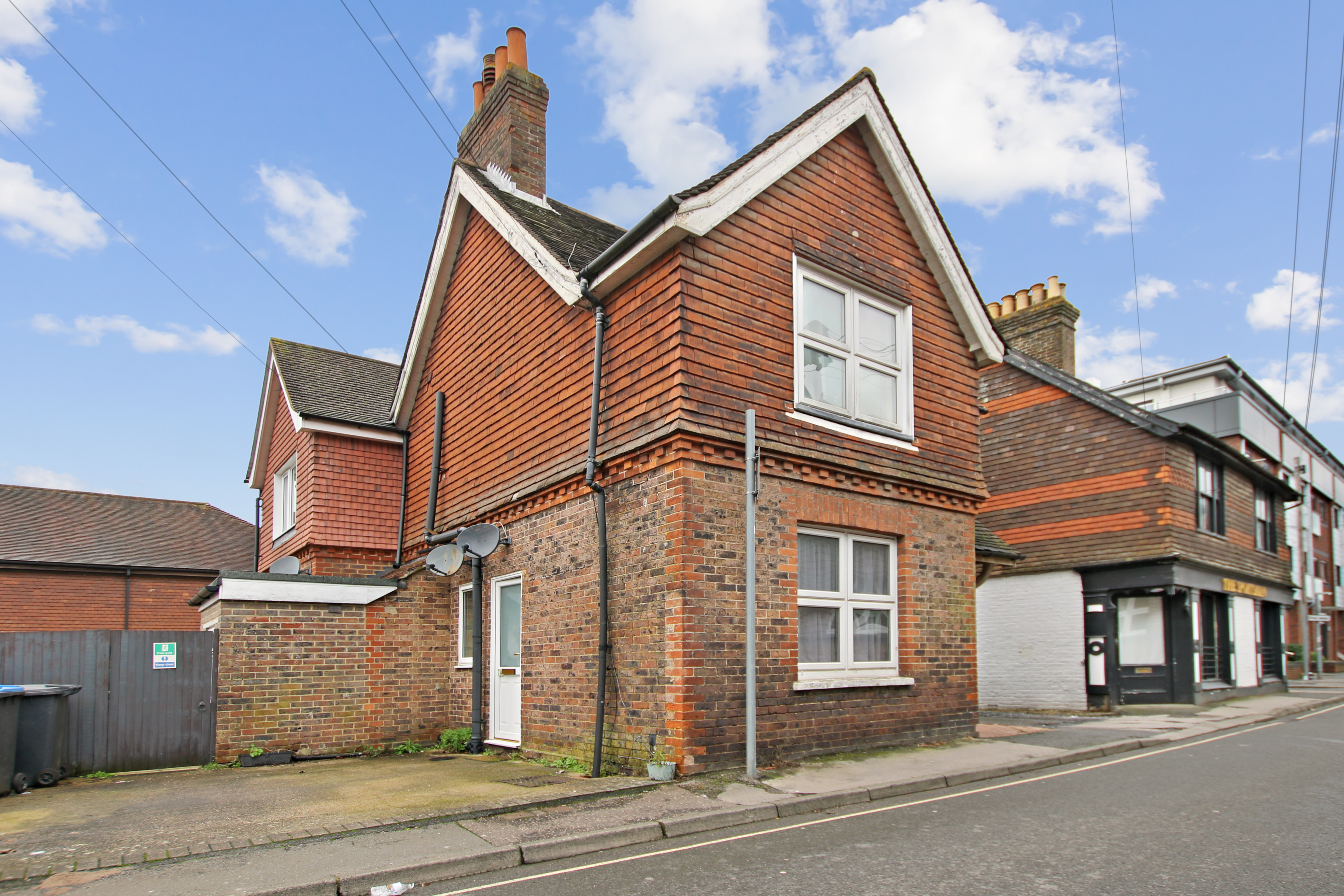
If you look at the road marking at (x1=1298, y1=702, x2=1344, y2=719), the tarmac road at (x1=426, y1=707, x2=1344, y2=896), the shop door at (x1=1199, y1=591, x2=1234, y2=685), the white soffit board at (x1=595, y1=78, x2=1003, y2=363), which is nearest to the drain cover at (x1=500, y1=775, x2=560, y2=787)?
the tarmac road at (x1=426, y1=707, x2=1344, y2=896)

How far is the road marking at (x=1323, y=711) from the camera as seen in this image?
16609 mm

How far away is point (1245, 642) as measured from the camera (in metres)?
21.0

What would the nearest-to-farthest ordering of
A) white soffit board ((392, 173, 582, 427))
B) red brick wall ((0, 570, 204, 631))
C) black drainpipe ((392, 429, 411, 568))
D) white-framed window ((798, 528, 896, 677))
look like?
white-framed window ((798, 528, 896, 677))
white soffit board ((392, 173, 582, 427))
black drainpipe ((392, 429, 411, 568))
red brick wall ((0, 570, 204, 631))

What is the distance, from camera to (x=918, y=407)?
11156 mm

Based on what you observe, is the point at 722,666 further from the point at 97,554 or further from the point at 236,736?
the point at 97,554

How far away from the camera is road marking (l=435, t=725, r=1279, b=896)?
5336 millimetres

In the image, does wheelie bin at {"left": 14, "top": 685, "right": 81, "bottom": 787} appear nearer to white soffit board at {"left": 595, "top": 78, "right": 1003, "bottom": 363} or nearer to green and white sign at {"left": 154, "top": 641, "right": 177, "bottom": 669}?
green and white sign at {"left": 154, "top": 641, "right": 177, "bottom": 669}

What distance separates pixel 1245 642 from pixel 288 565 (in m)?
21.0

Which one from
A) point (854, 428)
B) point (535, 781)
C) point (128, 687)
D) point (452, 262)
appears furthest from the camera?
point (452, 262)

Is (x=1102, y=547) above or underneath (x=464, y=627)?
above

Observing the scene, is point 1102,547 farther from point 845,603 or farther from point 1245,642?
point 845,603

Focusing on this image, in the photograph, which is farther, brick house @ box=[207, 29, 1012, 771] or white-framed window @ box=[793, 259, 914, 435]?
white-framed window @ box=[793, 259, 914, 435]

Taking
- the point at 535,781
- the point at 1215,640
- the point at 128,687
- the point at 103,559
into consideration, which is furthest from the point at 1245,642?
the point at 103,559

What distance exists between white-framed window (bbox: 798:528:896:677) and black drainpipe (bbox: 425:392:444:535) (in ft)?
22.3
